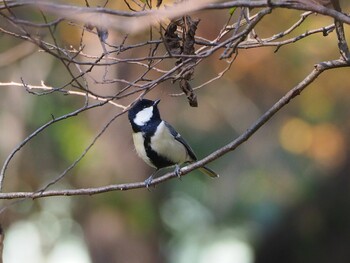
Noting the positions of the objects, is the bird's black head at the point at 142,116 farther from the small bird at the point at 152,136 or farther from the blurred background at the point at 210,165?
the blurred background at the point at 210,165

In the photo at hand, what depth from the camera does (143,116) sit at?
5750 millimetres

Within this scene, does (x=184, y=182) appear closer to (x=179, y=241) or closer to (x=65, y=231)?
(x=179, y=241)

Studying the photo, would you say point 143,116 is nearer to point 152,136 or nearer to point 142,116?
point 142,116

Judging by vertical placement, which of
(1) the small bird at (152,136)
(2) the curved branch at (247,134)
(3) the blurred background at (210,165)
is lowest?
(2) the curved branch at (247,134)

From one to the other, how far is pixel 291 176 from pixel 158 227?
2.19 metres

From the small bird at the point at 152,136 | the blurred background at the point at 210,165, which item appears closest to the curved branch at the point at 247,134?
the small bird at the point at 152,136

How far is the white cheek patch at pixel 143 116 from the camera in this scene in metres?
5.72

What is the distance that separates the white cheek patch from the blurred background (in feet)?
15.0

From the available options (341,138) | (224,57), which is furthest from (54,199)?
(224,57)

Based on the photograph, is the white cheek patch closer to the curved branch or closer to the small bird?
the small bird

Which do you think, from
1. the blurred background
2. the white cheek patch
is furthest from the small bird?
the blurred background

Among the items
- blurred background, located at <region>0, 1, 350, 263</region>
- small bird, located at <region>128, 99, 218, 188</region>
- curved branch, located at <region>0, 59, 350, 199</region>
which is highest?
blurred background, located at <region>0, 1, 350, 263</region>

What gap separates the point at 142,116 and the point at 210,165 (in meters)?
7.45

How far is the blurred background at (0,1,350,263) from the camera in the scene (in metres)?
11.5
